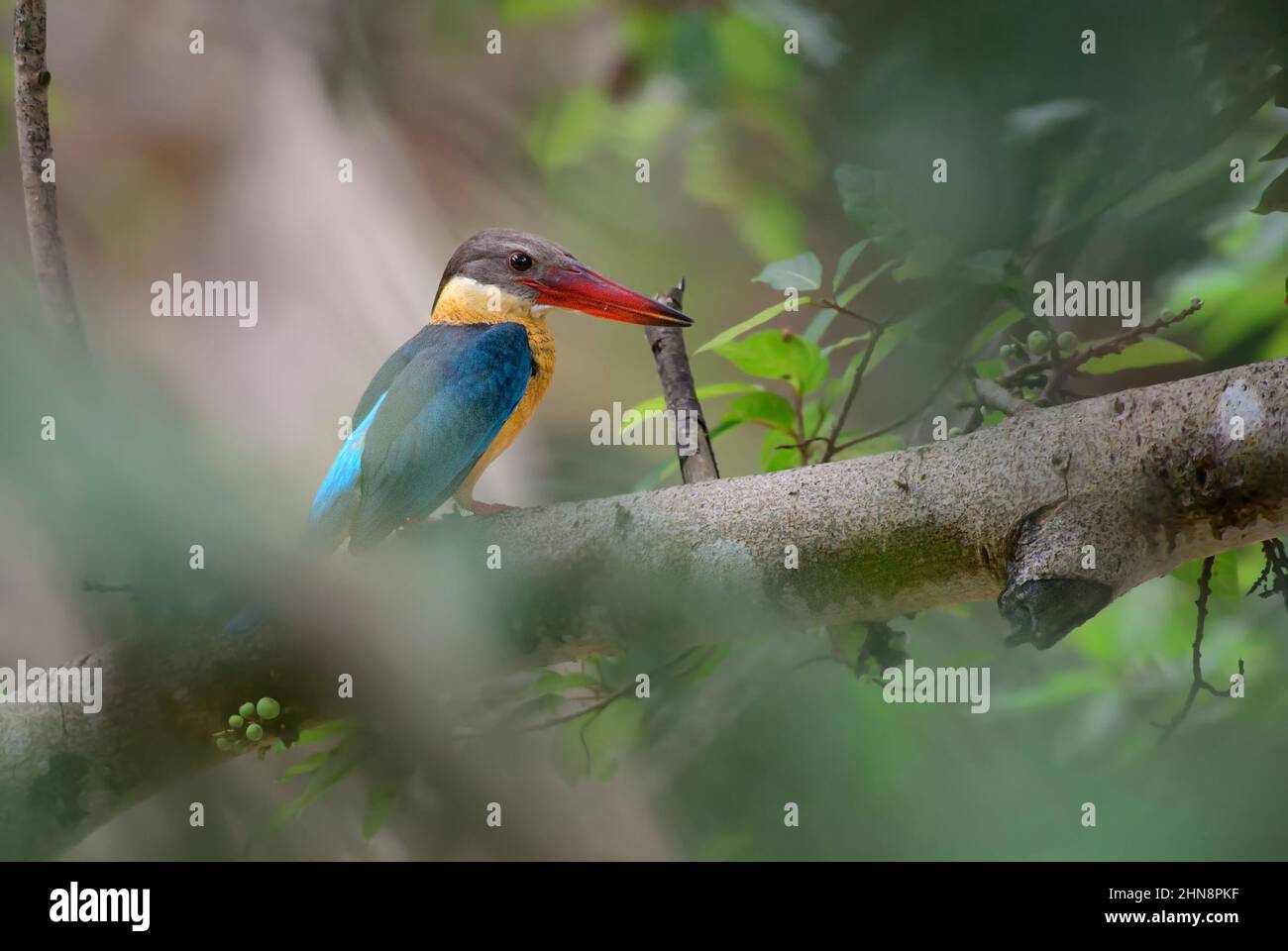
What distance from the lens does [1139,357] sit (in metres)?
1.07

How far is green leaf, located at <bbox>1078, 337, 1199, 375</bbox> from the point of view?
3.46 feet

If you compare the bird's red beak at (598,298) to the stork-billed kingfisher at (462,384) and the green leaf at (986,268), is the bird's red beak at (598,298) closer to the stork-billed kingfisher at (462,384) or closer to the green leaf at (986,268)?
the stork-billed kingfisher at (462,384)

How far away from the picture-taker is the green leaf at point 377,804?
1.24 metres

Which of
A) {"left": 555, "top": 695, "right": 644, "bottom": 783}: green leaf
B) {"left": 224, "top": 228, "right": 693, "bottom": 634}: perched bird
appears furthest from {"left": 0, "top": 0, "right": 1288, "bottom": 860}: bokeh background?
{"left": 224, "top": 228, "right": 693, "bottom": 634}: perched bird

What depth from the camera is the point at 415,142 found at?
5.68 ft

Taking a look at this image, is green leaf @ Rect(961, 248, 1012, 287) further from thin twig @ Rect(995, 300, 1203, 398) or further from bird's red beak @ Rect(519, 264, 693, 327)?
bird's red beak @ Rect(519, 264, 693, 327)

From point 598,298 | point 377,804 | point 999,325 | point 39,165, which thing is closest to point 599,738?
point 377,804

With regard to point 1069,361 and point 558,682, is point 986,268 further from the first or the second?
point 558,682

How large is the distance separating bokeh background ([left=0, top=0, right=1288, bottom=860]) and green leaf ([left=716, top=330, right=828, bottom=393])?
0.16 m

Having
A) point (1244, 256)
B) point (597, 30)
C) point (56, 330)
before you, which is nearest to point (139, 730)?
point (56, 330)

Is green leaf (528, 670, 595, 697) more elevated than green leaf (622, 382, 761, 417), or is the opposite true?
green leaf (622, 382, 761, 417)

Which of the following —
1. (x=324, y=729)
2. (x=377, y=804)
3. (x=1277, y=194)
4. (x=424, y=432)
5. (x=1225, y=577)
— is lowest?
(x=377, y=804)

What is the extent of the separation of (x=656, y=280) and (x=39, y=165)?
0.80 m

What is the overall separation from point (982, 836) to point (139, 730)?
1057 millimetres
